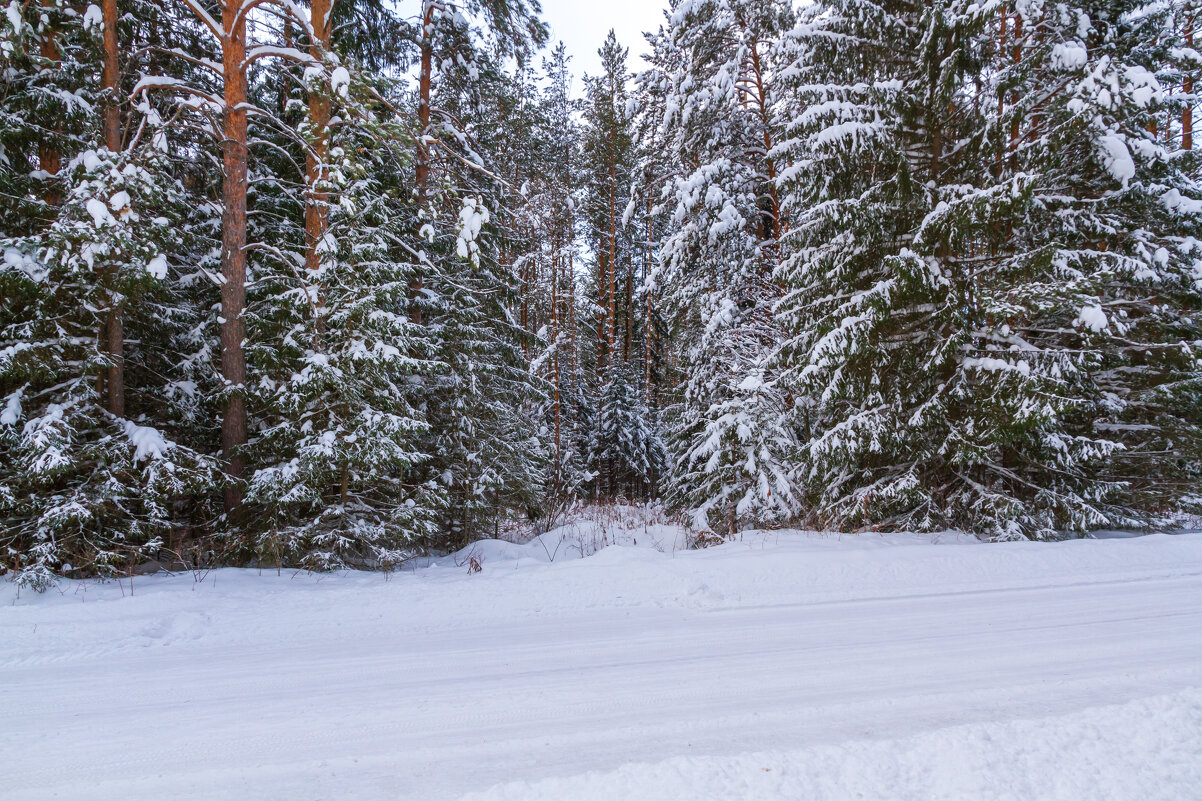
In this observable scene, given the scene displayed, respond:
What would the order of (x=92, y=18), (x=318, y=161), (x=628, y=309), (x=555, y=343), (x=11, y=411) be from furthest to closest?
(x=628, y=309) → (x=555, y=343) → (x=318, y=161) → (x=92, y=18) → (x=11, y=411)

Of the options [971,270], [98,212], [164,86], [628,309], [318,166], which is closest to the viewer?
[98,212]

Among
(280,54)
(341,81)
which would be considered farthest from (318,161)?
(280,54)

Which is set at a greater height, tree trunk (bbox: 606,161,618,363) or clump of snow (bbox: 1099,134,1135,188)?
tree trunk (bbox: 606,161,618,363)

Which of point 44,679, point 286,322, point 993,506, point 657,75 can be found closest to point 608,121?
point 657,75

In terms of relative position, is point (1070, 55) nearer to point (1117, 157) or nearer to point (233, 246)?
point (1117, 157)

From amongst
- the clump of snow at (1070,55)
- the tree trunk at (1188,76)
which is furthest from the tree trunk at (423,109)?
the tree trunk at (1188,76)

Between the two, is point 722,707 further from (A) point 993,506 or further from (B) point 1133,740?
(A) point 993,506

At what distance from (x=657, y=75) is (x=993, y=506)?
10511 mm

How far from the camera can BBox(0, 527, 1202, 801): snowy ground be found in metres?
2.33

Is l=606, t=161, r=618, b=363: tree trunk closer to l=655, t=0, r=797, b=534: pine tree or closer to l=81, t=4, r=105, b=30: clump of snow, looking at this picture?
l=655, t=0, r=797, b=534: pine tree

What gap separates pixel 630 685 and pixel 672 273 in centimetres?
862

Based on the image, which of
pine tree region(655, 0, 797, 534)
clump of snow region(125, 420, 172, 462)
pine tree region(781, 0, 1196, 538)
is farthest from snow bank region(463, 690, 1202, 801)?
clump of snow region(125, 420, 172, 462)

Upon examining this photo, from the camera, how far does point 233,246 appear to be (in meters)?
7.32

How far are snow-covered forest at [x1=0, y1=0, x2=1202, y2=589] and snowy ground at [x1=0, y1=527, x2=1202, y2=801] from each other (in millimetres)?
1848
